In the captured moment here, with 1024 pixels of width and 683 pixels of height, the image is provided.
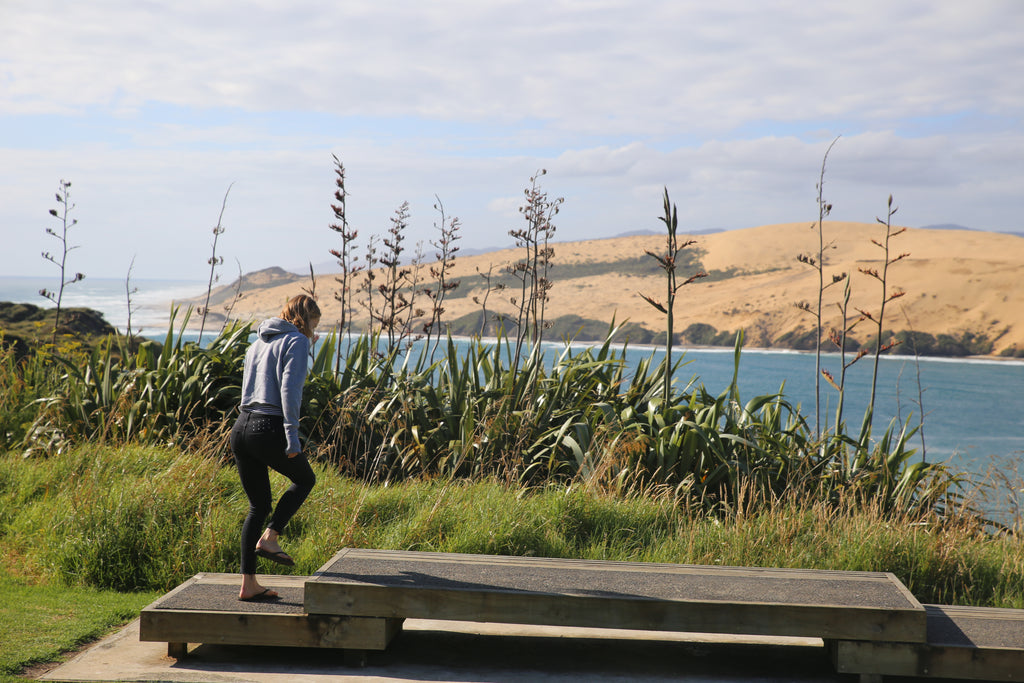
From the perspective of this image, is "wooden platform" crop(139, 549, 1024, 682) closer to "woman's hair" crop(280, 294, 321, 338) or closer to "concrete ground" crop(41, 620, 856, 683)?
"concrete ground" crop(41, 620, 856, 683)

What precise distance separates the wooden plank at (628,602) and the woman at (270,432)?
1.28 feet

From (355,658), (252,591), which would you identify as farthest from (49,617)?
(355,658)

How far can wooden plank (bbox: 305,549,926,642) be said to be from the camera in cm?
347

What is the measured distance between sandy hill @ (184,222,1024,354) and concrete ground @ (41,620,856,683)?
133 ft

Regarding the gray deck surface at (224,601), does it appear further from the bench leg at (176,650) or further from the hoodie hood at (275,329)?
the hoodie hood at (275,329)

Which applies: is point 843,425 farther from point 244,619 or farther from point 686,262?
point 686,262

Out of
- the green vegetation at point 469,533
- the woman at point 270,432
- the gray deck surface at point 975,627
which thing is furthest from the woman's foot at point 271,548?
the gray deck surface at point 975,627

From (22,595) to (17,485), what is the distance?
5.86 ft

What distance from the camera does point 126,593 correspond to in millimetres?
4867

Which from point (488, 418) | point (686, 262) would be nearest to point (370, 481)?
point (488, 418)

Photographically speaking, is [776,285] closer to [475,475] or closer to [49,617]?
[475,475]

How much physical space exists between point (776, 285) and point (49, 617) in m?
78.9

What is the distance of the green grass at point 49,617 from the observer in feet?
12.5

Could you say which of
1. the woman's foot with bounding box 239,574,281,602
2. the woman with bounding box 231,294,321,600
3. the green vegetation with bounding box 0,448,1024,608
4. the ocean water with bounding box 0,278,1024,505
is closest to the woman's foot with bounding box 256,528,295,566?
the woman with bounding box 231,294,321,600
